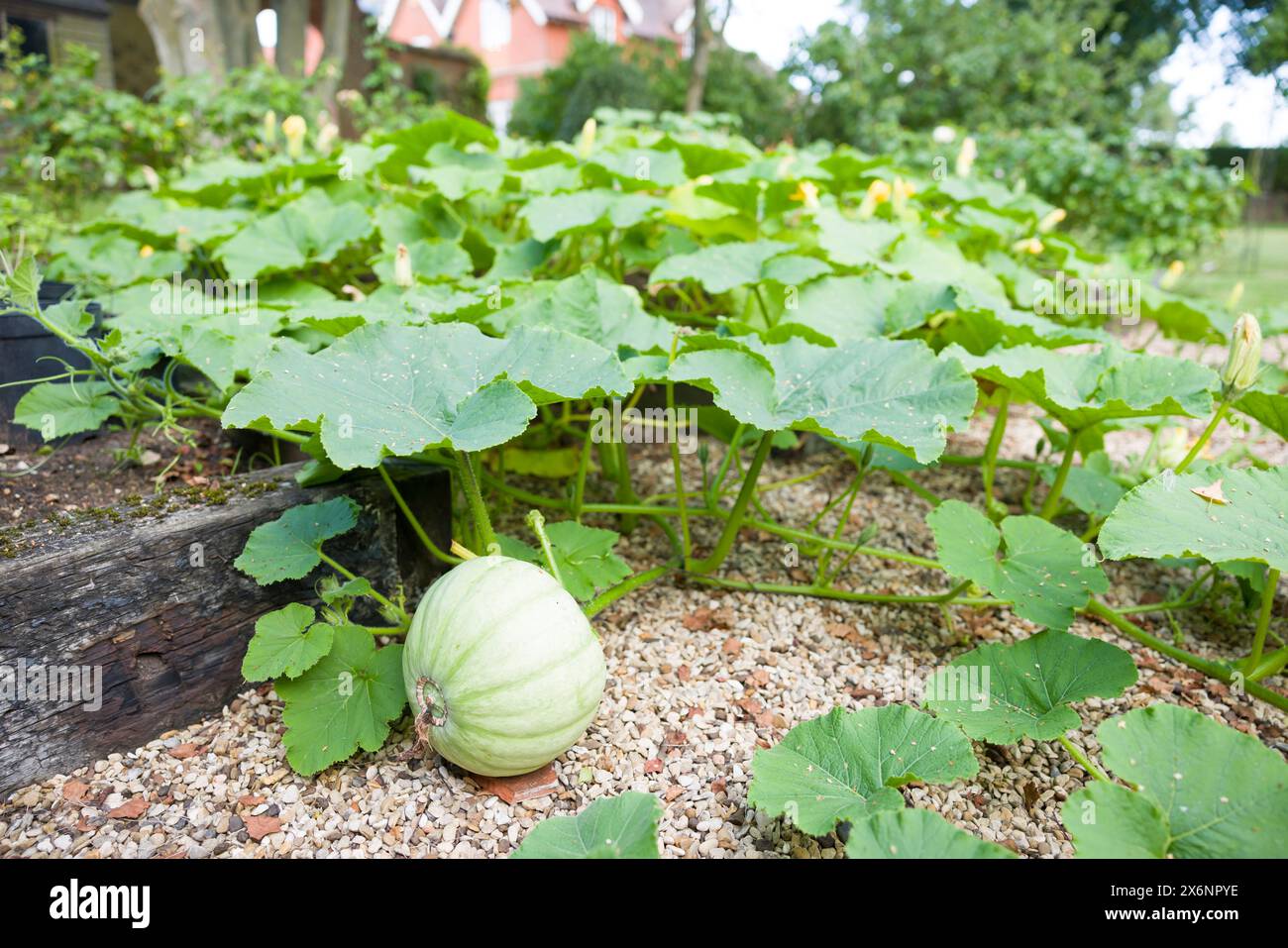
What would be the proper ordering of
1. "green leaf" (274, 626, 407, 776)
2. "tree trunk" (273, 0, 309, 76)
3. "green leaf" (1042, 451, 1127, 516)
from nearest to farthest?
"green leaf" (274, 626, 407, 776), "green leaf" (1042, 451, 1127, 516), "tree trunk" (273, 0, 309, 76)

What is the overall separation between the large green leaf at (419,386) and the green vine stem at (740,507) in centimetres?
42

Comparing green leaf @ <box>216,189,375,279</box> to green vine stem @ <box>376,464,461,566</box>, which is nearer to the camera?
green vine stem @ <box>376,464,461,566</box>

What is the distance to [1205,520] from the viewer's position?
121 cm

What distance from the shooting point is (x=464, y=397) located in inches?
52.0

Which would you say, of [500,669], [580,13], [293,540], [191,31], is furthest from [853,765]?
[580,13]

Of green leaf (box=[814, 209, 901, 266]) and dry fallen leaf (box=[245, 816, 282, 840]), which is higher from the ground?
green leaf (box=[814, 209, 901, 266])

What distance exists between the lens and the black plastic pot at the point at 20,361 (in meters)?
1.80

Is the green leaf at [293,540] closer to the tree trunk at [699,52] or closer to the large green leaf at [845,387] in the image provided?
the large green leaf at [845,387]

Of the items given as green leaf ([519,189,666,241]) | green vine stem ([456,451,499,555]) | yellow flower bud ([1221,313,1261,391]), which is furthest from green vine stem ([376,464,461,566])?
yellow flower bud ([1221,313,1261,391])

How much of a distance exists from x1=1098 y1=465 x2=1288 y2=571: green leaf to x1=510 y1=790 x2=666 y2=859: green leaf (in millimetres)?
712

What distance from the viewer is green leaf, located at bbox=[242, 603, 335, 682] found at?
130 centimetres

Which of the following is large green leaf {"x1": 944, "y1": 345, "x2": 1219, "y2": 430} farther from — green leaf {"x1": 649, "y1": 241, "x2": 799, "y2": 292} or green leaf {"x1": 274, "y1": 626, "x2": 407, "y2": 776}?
green leaf {"x1": 274, "y1": 626, "x2": 407, "y2": 776}

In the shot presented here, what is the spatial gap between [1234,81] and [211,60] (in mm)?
16259
